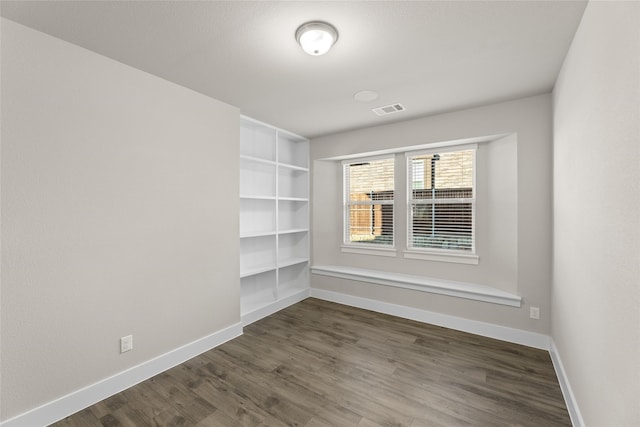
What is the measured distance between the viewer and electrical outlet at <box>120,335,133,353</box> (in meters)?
2.21

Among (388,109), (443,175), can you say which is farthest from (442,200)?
(388,109)

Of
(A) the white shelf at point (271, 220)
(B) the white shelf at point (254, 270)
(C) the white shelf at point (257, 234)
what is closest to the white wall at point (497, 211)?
(A) the white shelf at point (271, 220)

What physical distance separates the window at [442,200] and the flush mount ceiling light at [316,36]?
2393mm

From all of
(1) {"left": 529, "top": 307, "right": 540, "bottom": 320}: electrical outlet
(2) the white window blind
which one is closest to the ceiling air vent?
(2) the white window blind

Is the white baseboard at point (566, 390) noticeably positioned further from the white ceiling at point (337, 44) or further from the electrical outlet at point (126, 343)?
the electrical outlet at point (126, 343)

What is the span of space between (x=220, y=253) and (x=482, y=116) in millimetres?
3260

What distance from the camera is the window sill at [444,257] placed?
136 inches

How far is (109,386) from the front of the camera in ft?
6.96

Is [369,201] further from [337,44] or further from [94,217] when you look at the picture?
[94,217]

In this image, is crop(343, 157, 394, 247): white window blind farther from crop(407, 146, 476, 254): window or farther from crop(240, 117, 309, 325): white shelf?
crop(240, 117, 309, 325): white shelf

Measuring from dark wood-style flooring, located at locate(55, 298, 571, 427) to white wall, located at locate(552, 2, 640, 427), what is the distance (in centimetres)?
47

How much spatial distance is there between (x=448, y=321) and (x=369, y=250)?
1.43m

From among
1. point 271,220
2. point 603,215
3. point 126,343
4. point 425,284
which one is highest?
point 603,215

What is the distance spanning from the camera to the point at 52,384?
1871 mm
